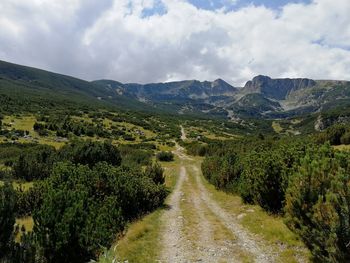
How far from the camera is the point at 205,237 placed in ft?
47.3

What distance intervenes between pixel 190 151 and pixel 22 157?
43.3m

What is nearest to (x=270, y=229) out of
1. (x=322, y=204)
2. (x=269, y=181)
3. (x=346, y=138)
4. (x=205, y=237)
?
(x=205, y=237)

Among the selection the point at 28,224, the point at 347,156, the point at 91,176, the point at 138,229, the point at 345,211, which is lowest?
the point at 28,224

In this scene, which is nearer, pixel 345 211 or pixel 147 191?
pixel 345 211

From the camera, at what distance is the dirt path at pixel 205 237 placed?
12078mm

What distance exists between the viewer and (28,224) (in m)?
17.0

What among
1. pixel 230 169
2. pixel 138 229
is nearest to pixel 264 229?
pixel 138 229

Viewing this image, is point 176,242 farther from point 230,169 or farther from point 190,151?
point 190,151

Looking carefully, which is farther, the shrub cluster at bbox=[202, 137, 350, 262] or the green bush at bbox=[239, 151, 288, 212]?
the green bush at bbox=[239, 151, 288, 212]

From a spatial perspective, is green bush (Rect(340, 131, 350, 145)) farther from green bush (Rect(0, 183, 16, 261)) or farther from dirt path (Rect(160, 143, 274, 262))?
green bush (Rect(0, 183, 16, 261))

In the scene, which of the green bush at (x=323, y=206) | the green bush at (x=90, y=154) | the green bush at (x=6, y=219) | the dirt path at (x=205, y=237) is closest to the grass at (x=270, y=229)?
the dirt path at (x=205, y=237)

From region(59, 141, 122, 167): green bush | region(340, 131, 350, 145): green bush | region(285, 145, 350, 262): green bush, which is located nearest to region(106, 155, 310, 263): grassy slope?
region(285, 145, 350, 262): green bush

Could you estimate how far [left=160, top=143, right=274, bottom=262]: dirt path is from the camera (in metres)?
12.1

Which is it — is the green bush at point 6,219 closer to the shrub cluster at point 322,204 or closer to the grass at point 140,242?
the grass at point 140,242
